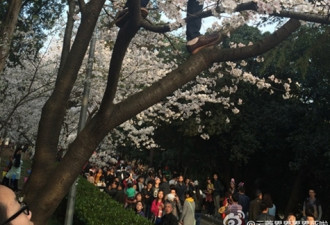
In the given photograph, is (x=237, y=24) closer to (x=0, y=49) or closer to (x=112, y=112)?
(x=112, y=112)

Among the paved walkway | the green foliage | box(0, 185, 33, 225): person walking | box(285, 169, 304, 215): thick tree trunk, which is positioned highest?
box(285, 169, 304, 215): thick tree trunk

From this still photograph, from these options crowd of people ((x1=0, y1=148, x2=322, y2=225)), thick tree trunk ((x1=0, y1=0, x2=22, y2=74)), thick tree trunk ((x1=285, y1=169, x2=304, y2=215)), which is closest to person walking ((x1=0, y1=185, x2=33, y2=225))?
crowd of people ((x1=0, y1=148, x2=322, y2=225))

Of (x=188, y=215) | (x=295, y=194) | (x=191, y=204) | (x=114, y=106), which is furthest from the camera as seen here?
(x=295, y=194)

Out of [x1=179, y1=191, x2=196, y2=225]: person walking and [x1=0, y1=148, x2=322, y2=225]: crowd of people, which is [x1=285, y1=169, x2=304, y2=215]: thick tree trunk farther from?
[x1=179, y1=191, x2=196, y2=225]: person walking

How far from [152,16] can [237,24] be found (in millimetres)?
4761

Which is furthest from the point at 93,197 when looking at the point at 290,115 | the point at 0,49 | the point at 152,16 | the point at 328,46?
the point at 290,115

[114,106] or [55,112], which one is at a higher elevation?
[55,112]

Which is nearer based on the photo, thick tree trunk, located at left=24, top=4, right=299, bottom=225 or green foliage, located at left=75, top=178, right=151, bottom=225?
thick tree trunk, located at left=24, top=4, right=299, bottom=225

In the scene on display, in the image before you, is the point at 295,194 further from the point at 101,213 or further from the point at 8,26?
the point at 8,26

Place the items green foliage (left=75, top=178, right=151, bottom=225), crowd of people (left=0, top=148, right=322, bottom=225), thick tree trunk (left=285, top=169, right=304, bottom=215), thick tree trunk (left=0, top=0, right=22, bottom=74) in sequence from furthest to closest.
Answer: thick tree trunk (left=285, top=169, right=304, bottom=215), crowd of people (left=0, top=148, right=322, bottom=225), green foliage (left=75, top=178, right=151, bottom=225), thick tree trunk (left=0, top=0, right=22, bottom=74)

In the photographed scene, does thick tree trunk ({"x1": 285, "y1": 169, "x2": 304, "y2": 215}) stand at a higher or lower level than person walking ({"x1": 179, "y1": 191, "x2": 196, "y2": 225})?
higher

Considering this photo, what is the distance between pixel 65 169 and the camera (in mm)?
3863

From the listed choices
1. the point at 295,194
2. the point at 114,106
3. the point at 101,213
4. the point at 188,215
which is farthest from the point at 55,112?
the point at 295,194

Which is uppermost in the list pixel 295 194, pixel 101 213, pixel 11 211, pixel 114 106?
pixel 295 194
